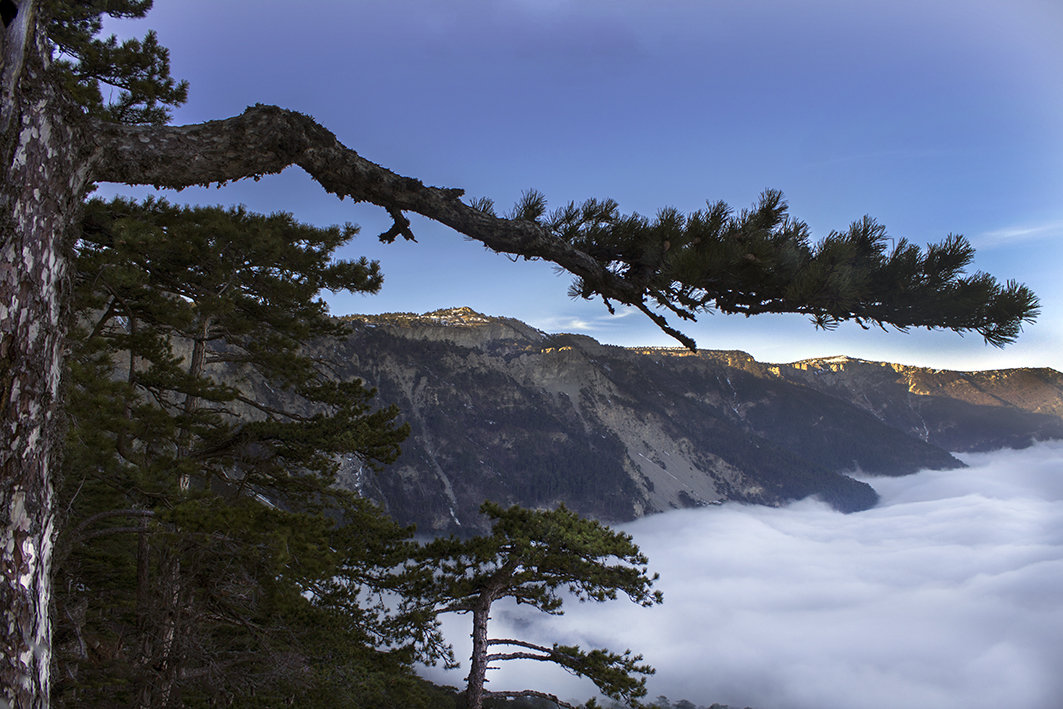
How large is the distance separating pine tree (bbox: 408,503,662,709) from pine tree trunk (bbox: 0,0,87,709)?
11.5 meters

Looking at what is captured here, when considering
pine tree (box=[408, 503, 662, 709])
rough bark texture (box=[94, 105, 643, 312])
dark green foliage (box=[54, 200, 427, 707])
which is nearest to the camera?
rough bark texture (box=[94, 105, 643, 312])

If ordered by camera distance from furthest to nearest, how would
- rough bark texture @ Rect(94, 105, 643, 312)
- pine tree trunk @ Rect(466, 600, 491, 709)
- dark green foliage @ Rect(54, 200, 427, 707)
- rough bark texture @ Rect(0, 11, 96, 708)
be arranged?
pine tree trunk @ Rect(466, 600, 491, 709) < dark green foliage @ Rect(54, 200, 427, 707) < rough bark texture @ Rect(94, 105, 643, 312) < rough bark texture @ Rect(0, 11, 96, 708)

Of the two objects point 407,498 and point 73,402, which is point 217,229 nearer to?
point 73,402

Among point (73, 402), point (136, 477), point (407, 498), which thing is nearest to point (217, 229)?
point (73, 402)

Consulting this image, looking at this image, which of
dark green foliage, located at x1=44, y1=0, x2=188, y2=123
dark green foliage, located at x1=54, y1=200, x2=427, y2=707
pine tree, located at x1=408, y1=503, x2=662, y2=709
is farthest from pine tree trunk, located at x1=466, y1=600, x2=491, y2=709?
dark green foliage, located at x1=44, y1=0, x2=188, y2=123

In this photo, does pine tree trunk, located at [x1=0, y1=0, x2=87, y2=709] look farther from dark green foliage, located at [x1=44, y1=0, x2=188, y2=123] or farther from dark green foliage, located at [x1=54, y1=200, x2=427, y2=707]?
dark green foliage, located at [x1=44, y1=0, x2=188, y2=123]

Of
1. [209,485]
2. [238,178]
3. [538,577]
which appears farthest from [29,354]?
[538,577]

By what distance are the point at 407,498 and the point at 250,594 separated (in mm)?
186724

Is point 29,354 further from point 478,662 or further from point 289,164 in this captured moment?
point 478,662

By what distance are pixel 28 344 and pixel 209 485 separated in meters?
9.54

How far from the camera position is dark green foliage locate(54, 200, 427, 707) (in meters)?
6.32

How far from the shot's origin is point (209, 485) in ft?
33.4

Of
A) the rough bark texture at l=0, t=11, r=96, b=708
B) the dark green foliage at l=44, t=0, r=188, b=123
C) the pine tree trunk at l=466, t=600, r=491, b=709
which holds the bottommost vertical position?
the pine tree trunk at l=466, t=600, r=491, b=709

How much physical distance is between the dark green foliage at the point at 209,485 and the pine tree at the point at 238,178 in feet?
11.4
